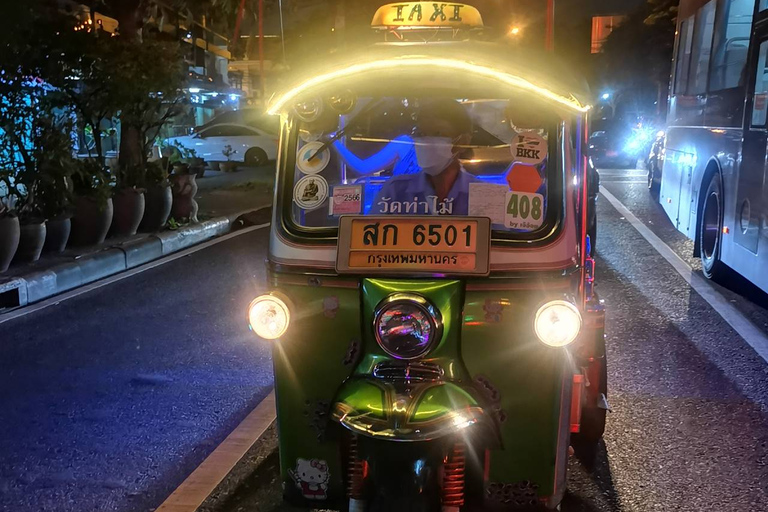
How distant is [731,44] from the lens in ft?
27.5

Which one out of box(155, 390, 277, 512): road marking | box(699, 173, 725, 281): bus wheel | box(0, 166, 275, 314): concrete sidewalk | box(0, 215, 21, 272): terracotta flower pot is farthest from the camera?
box(699, 173, 725, 281): bus wheel

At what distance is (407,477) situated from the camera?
2.62m

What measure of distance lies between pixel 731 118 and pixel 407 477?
21.8 ft

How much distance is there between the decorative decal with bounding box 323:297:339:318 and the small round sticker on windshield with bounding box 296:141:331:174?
61 centimetres

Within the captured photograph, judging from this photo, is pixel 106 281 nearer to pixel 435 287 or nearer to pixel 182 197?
pixel 182 197

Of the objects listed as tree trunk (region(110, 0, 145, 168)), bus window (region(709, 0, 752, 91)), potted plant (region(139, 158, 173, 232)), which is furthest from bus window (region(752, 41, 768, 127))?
tree trunk (region(110, 0, 145, 168))

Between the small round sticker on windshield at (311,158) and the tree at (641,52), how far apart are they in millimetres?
35310

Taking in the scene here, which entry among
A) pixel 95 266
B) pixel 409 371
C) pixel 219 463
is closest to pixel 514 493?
pixel 409 371

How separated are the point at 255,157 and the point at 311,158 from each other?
20577 millimetres

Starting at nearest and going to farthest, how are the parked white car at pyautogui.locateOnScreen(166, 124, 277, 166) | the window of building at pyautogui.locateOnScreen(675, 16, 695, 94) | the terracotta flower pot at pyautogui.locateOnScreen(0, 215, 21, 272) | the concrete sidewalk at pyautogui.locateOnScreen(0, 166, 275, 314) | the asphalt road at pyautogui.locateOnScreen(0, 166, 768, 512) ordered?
the asphalt road at pyautogui.locateOnScreen(0, 166, 768, 512), the concrete sidewalk at pyautogui.locateOnScreen(0, 166, 275, 314), the terracotta flower pot at pyautogui.locateOnScreen(0, 215, 21, 272), the window of building at pyautogui.locateOnScreen(675, 16, 695, 94), the parked white car at pyautogui.locateOnScreen(166, 124, 277, 166)

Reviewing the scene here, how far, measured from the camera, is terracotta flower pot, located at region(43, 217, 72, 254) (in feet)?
29.5

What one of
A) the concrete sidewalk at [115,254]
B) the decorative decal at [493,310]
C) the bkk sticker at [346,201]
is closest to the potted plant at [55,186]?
the concrete sidewalk at [115,254]

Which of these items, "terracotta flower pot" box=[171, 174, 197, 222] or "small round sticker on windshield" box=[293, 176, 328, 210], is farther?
"terracotta flower pot" box=[171, 174, 197, 222]

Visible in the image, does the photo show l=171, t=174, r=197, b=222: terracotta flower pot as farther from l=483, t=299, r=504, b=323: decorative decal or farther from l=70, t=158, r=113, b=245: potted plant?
l=483, t=299, r=504, b=323: decorative decal
